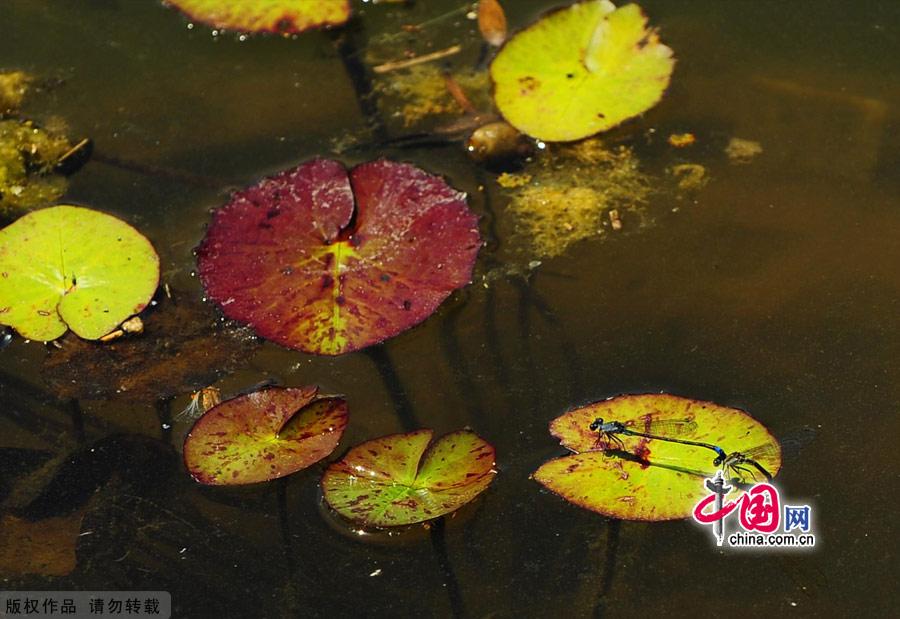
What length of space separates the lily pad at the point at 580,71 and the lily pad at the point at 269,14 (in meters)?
0.60

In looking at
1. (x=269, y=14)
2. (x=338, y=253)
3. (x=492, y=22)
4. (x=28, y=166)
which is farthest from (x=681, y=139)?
(x=28, y=166)

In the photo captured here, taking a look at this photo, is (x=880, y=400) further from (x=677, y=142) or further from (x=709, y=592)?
(x=677, y=142)

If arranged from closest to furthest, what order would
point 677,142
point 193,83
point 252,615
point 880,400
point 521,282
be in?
point 252,615, point 880,400, point 521,282, point 677,142, point 193,83

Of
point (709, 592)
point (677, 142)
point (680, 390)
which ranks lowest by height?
point (709, 592)

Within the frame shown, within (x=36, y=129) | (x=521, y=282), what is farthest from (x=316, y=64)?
(x=521, y=282)

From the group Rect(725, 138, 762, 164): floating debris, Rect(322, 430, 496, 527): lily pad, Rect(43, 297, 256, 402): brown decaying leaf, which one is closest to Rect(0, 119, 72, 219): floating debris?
Rect(43, 297, 256, 402): brown decaying leaf

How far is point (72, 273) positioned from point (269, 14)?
1.18m

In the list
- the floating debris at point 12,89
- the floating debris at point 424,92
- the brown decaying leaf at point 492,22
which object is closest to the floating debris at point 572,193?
the floating debris at point 424,92

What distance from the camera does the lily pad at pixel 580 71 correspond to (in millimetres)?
3240

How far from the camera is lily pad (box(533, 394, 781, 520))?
2.37 m

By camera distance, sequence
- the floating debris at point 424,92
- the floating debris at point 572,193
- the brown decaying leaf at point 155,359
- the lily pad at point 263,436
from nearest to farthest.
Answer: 1. the lily pad at point 263,436
2. the brown decaying leaf at point 155,359
3. the floating debris at point 572,193
4. the floating debris at point 424,92

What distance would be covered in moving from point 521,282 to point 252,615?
3.79ft

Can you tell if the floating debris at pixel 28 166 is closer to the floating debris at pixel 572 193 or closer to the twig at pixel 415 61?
the twig at pixel 415 61

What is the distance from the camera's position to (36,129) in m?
3.34
